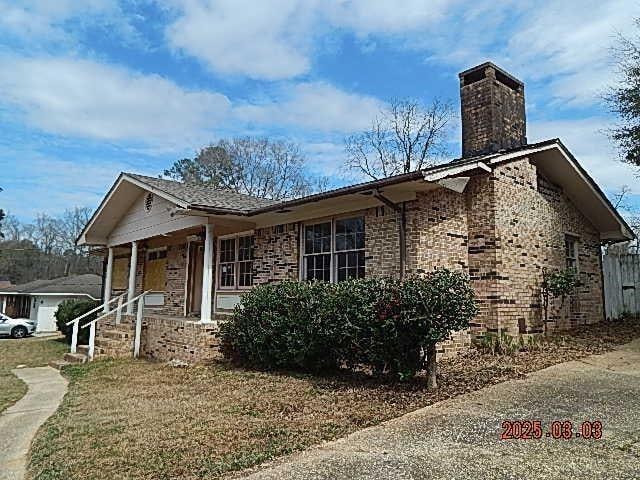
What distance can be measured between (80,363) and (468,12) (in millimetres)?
11585

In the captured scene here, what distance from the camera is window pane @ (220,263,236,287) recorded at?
13672 mm

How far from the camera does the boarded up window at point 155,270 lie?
54.4ft

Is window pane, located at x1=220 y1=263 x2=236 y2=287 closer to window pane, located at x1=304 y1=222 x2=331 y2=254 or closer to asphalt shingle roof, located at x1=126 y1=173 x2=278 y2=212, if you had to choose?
asphalt shingle roof, located at x1=126 y1=173 x2=278 y2=212

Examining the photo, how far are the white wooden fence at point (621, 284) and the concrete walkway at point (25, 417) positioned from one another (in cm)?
1312

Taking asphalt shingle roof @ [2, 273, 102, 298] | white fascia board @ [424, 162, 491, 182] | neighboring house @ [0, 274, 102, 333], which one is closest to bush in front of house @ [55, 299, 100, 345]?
neighboring house @ [0, 274, 102, 333]

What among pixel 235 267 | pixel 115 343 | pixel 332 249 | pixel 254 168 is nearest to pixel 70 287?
pixel 254 168

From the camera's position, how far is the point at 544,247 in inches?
429

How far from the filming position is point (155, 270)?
17125 mm

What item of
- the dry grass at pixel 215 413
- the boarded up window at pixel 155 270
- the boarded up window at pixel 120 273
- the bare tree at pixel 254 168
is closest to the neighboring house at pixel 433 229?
the boarded up window at pixel 155 270

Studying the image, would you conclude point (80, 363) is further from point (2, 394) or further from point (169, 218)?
point (169, 218)

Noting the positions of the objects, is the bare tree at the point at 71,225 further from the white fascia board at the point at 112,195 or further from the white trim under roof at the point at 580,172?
the white trim under roof at the point at 580,172

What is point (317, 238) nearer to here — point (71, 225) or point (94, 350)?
point (94, 350)

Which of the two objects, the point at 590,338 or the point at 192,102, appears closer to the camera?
the point at 590,338

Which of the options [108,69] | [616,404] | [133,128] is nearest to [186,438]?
[616,404]
